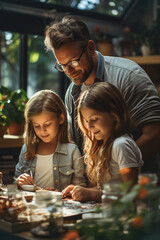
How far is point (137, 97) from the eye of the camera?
2172 mm

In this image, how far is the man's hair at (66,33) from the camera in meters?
2.18

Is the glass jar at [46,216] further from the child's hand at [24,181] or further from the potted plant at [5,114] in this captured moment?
the potted plant at [5,114]

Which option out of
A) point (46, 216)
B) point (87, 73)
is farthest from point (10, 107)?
point (46, 216)

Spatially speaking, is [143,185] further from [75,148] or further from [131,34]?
[131,34]

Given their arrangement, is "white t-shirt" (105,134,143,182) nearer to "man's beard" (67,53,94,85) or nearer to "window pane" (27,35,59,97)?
"man's beard" (67,53,94,85)

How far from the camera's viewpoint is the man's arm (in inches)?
81.5

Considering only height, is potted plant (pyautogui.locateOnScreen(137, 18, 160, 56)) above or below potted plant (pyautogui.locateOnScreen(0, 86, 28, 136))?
above

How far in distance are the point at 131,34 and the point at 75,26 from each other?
2.31 meters

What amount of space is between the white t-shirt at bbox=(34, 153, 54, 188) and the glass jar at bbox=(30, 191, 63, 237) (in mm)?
1017

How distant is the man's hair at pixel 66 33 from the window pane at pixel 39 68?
6.21 ft

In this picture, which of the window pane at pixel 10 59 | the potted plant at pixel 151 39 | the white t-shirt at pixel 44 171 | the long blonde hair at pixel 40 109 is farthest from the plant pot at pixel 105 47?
the white t-shirt at pixel 44 171

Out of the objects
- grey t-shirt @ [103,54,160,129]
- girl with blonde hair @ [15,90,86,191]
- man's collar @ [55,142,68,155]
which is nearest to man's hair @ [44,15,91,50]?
grey t-shirt @ [103,54,160,129]

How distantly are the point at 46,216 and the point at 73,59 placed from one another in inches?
43.0

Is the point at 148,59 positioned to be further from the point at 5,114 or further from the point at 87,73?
the point at 87,73
